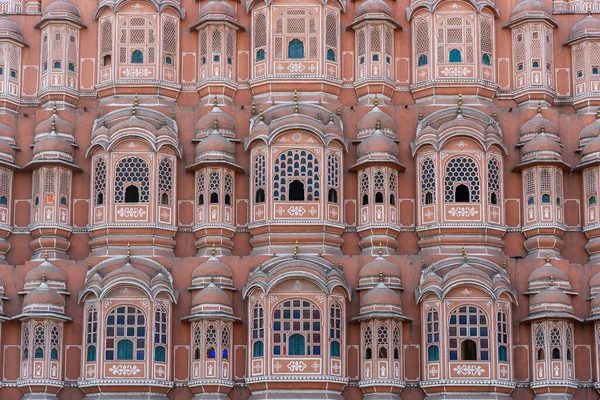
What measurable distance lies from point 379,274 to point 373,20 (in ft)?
30.0

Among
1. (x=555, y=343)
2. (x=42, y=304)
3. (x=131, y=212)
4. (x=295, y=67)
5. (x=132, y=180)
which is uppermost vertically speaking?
(x=295, y=67)

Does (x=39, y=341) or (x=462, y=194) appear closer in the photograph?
(x=39, y=341)

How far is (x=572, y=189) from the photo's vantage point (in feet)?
156

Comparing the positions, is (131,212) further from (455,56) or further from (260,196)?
(455,56)

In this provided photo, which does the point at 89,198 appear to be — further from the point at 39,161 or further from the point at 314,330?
the point at 314,330

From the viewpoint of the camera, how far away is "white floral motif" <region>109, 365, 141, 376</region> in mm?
44438

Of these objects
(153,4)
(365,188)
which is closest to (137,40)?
(153,4)

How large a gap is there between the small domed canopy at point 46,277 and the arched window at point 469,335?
12.5 metres

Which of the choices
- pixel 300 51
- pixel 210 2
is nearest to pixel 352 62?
pixel 300 51

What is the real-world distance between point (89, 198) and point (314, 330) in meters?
8.93

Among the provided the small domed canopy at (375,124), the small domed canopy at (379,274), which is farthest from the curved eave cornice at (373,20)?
the small domed canopy at (379,274)

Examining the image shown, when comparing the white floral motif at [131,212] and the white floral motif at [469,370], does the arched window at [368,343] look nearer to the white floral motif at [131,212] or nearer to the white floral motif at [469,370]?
the white floral motif at [469,370]

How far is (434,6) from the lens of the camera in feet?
160

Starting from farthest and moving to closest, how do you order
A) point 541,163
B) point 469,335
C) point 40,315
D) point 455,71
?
point 455,71
point 541,163
point 469,335
point 40,315
